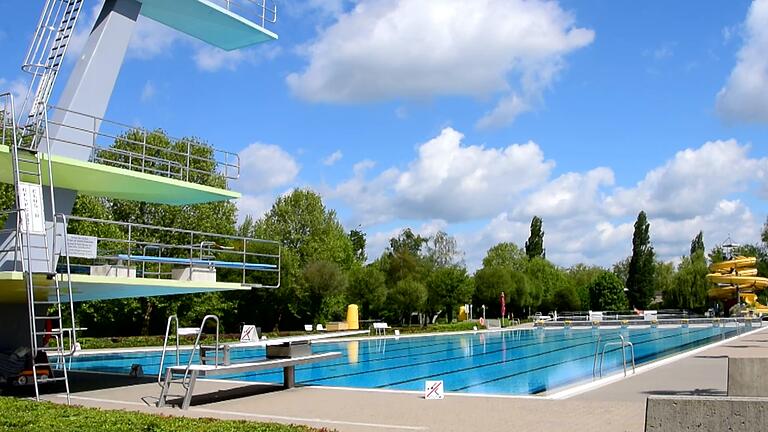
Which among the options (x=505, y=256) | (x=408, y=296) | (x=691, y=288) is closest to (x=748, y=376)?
(x=408, y=296)

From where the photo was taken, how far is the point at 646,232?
7169 cm

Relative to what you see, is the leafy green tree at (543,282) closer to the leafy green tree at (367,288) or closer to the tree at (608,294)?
the tree at (608,294)

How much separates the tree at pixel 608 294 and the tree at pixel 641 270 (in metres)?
3.59

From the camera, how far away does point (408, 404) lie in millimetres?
11750

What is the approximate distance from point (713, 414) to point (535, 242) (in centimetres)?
8036

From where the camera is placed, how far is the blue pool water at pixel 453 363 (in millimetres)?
18281

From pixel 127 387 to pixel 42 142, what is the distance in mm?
5096

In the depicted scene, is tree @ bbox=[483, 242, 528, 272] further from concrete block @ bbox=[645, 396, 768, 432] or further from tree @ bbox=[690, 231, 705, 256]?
concrete block @ bbox=[645, 396, 768, 432]

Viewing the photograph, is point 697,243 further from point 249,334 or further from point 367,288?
point 249,334

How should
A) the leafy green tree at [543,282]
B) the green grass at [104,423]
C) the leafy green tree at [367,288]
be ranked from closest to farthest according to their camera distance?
the green grass at [104,423]
the leafy green tree at [367,288]
the leafy green tree at [543,282]

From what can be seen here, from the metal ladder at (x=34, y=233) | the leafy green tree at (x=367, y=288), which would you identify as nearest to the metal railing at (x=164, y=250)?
the metal ladder at (x=34, y=233)

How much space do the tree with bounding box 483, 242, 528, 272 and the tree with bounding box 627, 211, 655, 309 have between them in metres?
12.0

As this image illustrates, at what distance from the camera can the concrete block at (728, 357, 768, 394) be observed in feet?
32.4

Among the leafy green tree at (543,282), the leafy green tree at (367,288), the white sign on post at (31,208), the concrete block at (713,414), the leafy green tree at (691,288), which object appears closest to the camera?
the concrete block at (713,414)
